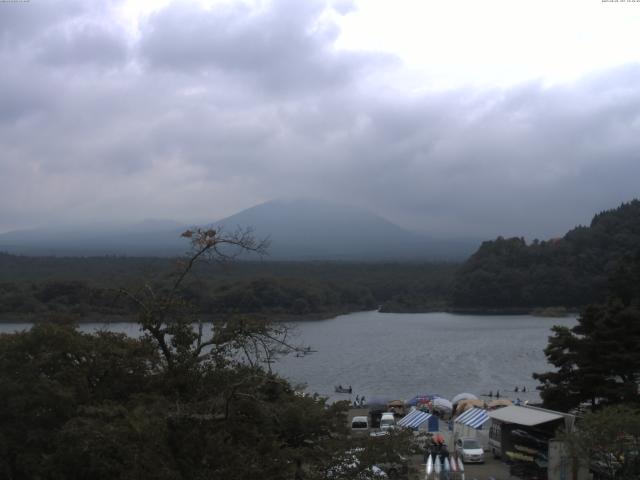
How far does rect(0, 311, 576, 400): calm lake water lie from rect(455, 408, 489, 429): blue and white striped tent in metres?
4.99

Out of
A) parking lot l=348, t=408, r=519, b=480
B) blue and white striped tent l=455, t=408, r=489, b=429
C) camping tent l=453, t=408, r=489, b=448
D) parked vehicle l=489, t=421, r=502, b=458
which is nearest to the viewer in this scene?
parking lot l=348, t=408, r=519, b=480

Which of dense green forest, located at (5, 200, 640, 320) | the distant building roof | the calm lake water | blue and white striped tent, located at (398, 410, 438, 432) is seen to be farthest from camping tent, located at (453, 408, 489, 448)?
dense green forest, located at (5, 200, 640, 320)

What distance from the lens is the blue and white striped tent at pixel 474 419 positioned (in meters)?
11.3

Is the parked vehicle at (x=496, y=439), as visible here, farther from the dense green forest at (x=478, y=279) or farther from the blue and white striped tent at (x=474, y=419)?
the dense green forest at (x=478, y=279)

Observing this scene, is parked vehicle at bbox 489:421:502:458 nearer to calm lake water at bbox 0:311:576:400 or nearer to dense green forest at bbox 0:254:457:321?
calm lake water at bbox 0:311:576:400

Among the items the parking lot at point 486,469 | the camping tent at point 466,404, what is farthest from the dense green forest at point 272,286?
the parking lot at point 486,469

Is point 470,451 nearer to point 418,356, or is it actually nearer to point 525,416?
point 525,416

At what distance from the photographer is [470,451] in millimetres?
9977

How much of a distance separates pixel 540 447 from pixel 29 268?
145 ft

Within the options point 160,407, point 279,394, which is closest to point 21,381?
point 279,394

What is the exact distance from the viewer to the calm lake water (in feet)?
72.8

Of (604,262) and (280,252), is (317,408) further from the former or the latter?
(280,252)

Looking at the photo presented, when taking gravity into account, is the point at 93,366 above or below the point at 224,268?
below

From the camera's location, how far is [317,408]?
5.83m
